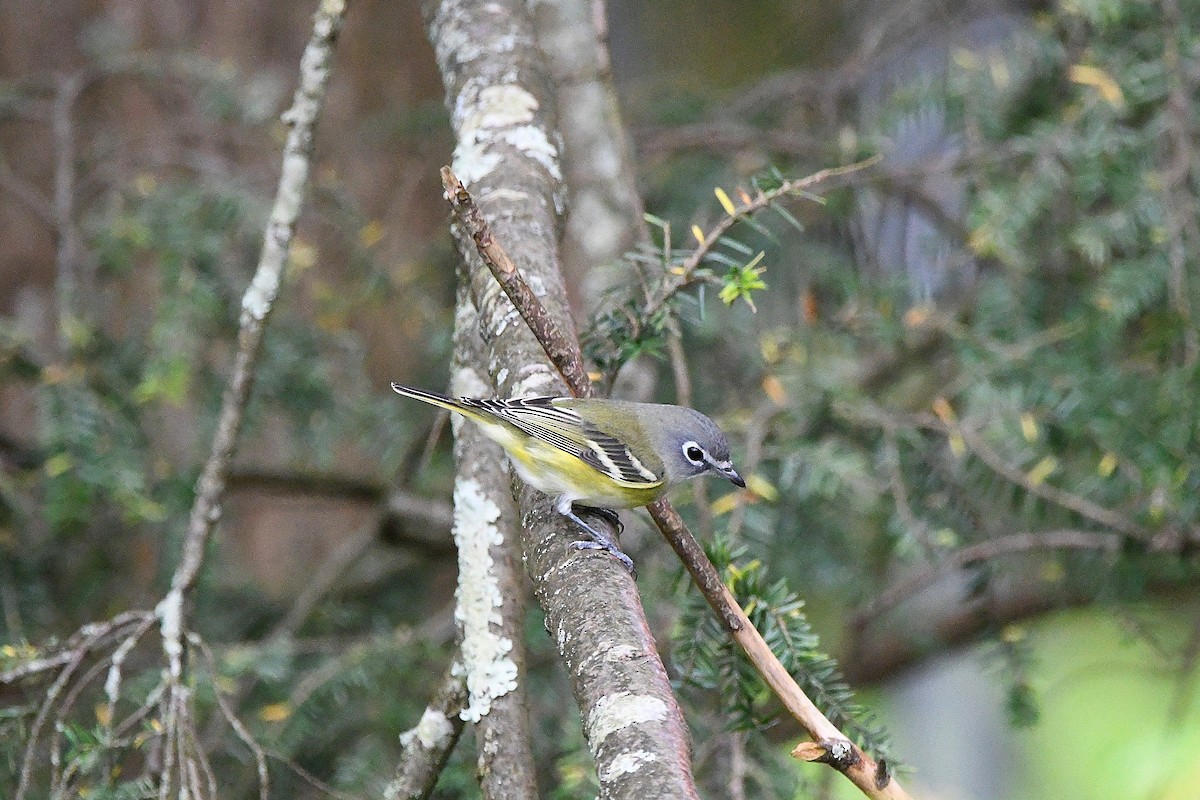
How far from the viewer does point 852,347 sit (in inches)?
155

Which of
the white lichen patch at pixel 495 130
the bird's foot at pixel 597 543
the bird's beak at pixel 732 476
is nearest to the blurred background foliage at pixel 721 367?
the bird's beak at pixel 732 476

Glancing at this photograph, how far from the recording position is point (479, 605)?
6.18 feet

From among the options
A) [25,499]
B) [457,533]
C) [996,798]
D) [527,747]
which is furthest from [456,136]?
[996,798]

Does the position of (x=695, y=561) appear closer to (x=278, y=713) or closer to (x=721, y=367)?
(x=278, y=713)

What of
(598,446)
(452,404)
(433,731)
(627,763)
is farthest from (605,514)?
(627,763)

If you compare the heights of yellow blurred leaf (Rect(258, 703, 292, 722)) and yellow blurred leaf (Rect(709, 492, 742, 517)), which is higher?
yellow blurred leaf (Rect(709, 492, 742, 517))

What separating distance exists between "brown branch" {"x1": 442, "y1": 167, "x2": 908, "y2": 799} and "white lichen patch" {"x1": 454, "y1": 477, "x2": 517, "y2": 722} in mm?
375

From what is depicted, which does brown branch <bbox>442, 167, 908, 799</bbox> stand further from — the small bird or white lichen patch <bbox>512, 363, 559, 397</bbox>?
white lichen patch <bbox>512, 363, 559, 397</bbox>

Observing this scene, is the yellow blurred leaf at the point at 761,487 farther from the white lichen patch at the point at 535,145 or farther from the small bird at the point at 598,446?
the white lichen patch at the point at 535,145

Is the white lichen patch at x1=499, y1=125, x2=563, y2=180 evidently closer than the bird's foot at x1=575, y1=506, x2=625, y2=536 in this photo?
No

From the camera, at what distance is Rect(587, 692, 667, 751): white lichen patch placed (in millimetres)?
1333

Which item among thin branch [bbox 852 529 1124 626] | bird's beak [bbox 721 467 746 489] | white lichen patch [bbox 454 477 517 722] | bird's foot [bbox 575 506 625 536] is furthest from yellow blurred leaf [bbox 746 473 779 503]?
white lichen patch [bbox 454 477 517 722]

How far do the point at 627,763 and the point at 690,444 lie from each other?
1.23 meters

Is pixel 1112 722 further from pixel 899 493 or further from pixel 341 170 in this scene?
pixel 341 170
